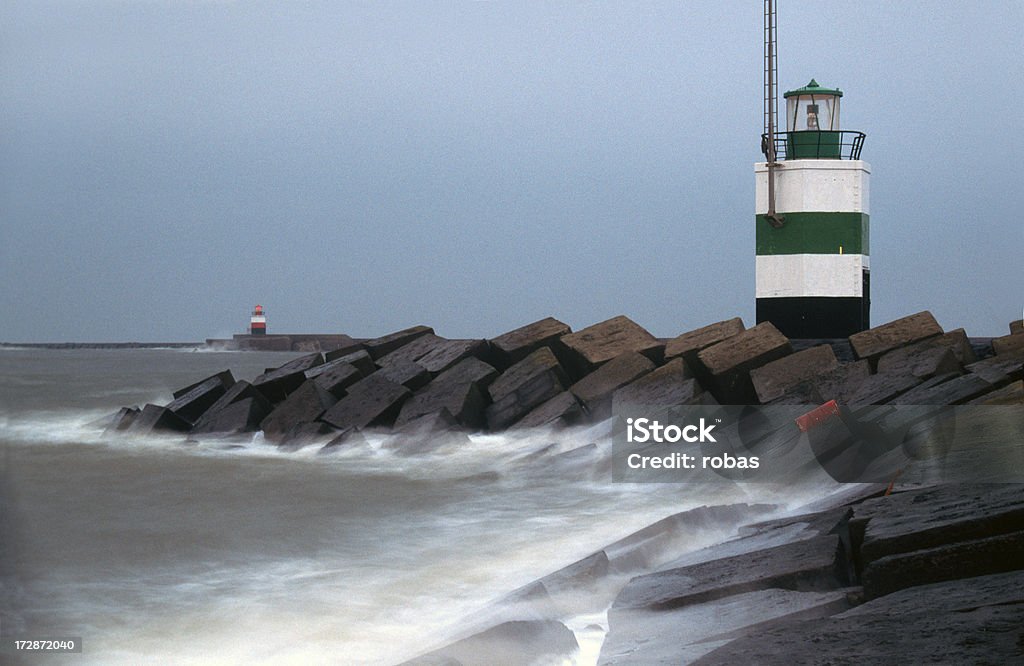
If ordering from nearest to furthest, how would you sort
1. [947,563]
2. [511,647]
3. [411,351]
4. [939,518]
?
[947,563]
[511,647]
[939,518]
[411,351]

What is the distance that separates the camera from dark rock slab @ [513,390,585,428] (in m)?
6.62

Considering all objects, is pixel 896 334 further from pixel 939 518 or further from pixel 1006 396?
pixel 939 518

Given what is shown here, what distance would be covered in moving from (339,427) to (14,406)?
8.64 m

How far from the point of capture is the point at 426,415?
6.97 metres

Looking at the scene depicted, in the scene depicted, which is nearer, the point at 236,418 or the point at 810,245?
the point at 236,418

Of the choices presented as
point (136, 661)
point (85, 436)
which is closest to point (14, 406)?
point (85, 436)

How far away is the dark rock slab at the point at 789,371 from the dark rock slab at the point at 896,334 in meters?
0.31

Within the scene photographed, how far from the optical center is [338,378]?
25.5 ft

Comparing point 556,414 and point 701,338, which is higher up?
point 701,338

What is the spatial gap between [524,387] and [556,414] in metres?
0.47

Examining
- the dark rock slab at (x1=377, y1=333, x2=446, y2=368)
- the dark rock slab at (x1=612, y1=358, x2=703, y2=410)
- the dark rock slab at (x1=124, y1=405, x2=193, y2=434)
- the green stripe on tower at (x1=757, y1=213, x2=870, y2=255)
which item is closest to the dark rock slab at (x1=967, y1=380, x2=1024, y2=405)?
the dark rock slab at (x1=612, y1=358, x2=703, y2=410)

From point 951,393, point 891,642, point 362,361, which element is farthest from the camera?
point 362,361

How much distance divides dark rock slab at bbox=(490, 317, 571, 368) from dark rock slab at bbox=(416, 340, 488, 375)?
11 cm

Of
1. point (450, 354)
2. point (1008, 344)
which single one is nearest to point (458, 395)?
point (450, 354)
